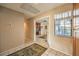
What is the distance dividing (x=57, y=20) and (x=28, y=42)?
71 centimetres

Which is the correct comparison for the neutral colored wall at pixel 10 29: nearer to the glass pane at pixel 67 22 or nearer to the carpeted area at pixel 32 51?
the carpeted area at pixel 32 51

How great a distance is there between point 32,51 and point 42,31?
0.43m

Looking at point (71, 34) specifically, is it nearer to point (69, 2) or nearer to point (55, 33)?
point (55, 33)

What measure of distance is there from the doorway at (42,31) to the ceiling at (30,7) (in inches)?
7.8

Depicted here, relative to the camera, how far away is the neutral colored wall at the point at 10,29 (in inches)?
59.9

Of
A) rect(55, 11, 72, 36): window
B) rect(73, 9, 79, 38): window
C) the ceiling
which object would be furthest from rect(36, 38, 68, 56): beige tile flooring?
the ceiling

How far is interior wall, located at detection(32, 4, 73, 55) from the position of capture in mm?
1601

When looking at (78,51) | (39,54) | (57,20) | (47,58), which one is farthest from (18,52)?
(78,51)

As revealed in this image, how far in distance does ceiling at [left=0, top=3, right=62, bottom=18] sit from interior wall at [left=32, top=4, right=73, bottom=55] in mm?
92

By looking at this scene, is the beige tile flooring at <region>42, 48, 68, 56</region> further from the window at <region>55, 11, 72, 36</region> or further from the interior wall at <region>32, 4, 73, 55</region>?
the window at <region>55, 11, 72, 36</region>

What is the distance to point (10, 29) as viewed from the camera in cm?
159

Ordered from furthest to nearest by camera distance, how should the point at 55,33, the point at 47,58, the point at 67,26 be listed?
the point at 55,33 < the point at 67,26 < the point at 47,58

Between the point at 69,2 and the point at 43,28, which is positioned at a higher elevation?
the point at 69,2

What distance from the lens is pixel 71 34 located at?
160cm
